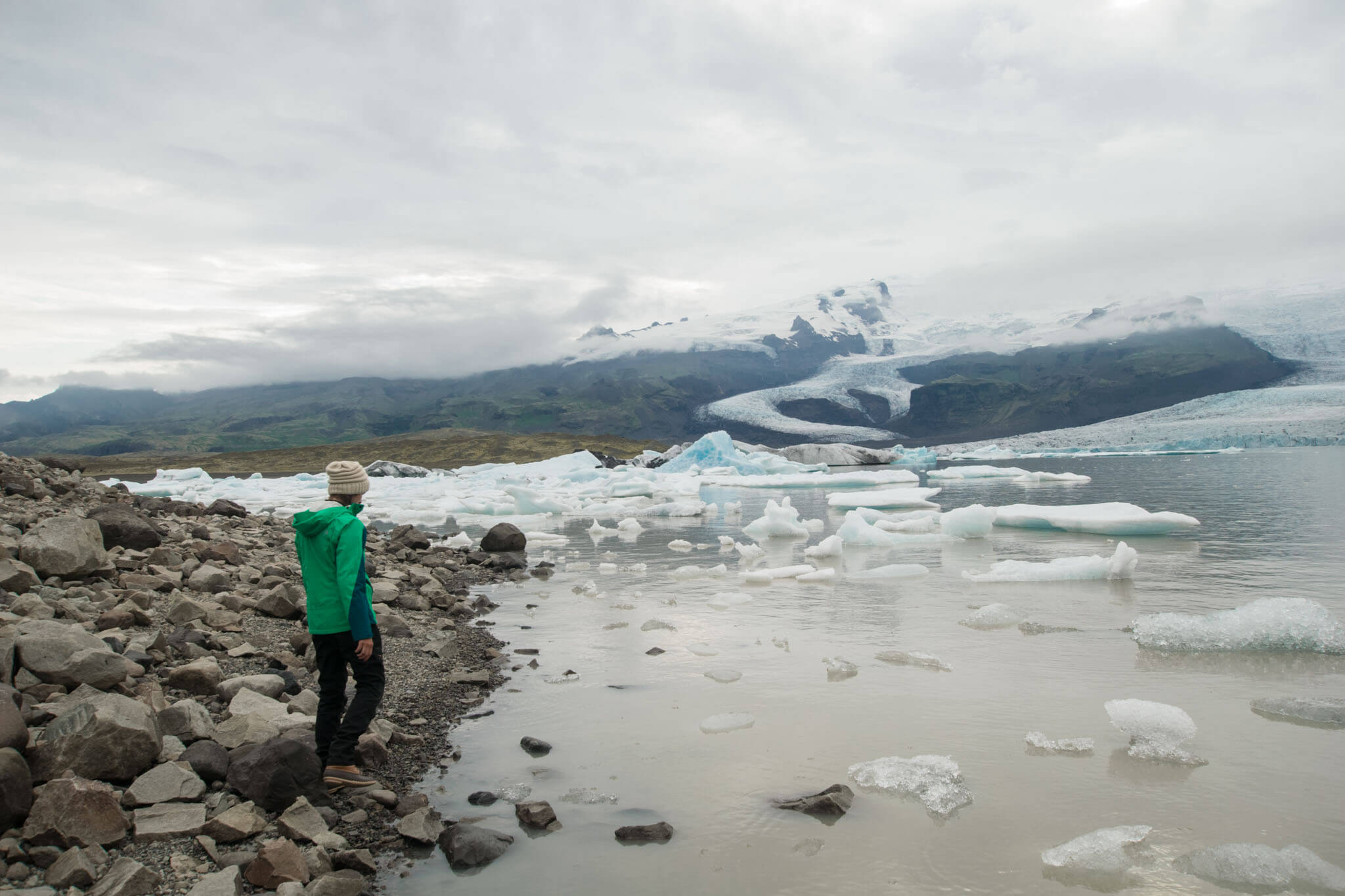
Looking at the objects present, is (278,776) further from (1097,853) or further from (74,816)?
(1097,853)

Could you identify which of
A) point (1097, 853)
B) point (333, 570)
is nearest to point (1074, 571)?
point (1097, 853)

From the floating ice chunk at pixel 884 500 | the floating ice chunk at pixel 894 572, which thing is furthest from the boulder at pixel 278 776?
the floating ice chunk at pixel 884 500

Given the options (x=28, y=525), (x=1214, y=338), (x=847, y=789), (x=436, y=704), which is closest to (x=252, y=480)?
(x=28, y=525)

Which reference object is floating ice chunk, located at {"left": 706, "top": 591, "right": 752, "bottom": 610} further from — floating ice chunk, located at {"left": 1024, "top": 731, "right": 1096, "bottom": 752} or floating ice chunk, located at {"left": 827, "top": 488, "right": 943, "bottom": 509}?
floating ice chunk, located at {"left": 827, "top": 488, "right": 943, "bottom": 509}

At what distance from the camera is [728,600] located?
30.2ft

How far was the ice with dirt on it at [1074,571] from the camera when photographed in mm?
9852

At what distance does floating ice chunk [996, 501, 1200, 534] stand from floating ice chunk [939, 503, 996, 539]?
4.90 feet

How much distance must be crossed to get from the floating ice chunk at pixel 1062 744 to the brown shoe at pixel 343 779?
380cm

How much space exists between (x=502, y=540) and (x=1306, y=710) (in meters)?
11.5

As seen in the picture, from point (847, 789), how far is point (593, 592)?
639 cm

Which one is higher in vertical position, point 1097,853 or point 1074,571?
point 1097,853

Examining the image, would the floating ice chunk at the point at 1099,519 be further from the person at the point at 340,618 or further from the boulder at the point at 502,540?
the person at the point at 340,618

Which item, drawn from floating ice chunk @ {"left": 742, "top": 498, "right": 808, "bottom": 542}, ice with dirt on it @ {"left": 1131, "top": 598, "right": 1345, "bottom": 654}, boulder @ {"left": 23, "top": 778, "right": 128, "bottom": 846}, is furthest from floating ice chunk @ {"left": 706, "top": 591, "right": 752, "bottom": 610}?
floating ice chunk @ {"left": 742, "top": 498, "right": 808, "bottom": 542}

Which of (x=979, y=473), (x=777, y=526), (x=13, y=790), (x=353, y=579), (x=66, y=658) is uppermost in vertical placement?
(x=353, y=579)
